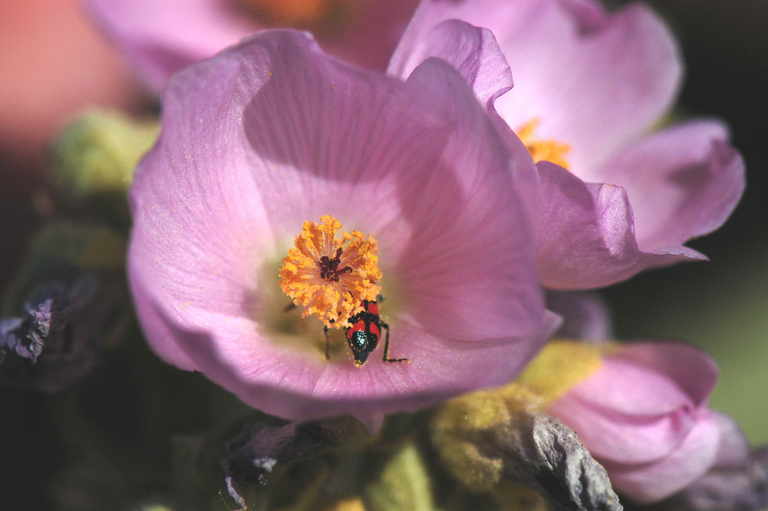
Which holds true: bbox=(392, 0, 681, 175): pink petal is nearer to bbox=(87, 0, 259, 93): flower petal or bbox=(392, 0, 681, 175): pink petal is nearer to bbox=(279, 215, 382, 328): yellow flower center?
bbox=(279, 215, 382, 328): yellow flower center

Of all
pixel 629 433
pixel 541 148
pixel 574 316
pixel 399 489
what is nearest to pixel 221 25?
pixel 541 148

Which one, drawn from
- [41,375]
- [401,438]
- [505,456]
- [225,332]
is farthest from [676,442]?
[41,375]

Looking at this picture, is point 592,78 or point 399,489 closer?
point 399,489

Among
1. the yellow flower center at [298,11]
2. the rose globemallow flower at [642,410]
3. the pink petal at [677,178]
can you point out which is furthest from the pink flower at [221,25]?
the rose globemallow flower at [642,410]

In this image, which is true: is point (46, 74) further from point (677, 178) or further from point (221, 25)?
point (677, 178)

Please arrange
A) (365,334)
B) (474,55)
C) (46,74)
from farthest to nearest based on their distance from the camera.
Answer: (46,74) → (365,334) → (474,55)

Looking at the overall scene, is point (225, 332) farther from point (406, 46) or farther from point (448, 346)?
point (406, 46)
